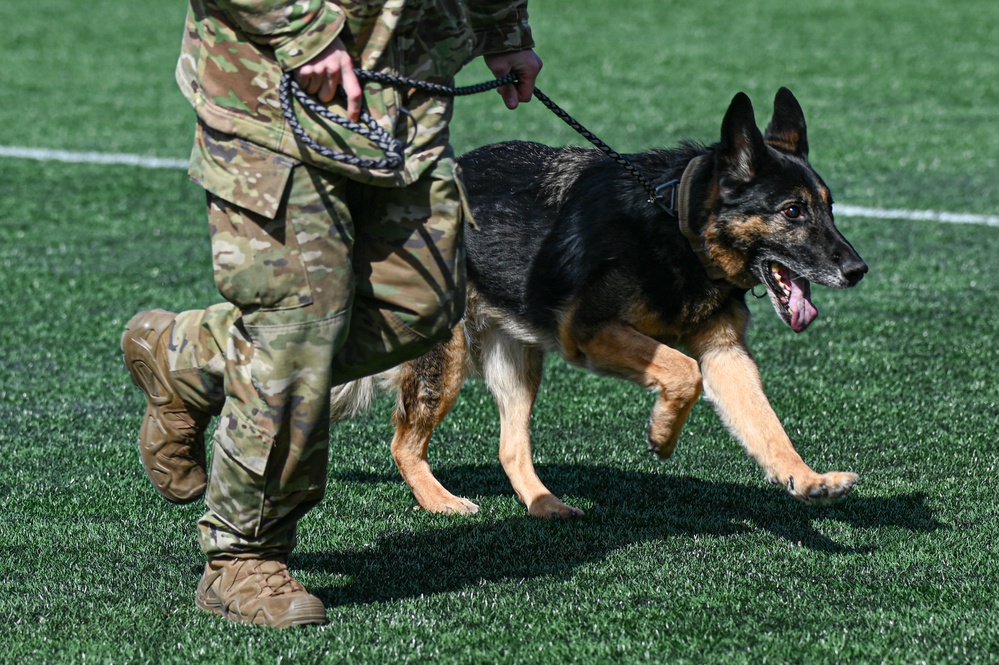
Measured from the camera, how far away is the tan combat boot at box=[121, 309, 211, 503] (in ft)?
12.2

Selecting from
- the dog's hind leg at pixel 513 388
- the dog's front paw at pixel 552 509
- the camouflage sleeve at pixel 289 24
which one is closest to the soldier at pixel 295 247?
the camouflage sleeve at pixel 289 24

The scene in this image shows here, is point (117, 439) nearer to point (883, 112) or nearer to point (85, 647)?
point (85, 647)

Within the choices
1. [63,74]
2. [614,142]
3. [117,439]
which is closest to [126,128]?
[63,74]

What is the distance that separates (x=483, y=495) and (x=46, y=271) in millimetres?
4380

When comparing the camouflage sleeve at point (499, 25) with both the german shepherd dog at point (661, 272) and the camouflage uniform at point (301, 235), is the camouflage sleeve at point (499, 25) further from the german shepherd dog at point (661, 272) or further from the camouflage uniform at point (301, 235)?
the german shepherd dog at point (661, 272)

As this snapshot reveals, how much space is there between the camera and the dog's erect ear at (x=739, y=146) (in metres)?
4.35

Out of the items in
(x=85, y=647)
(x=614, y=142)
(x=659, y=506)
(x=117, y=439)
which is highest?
(x=85, y=647)

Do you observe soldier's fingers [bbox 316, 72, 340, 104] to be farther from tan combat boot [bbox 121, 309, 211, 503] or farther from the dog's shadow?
the dog's shadow

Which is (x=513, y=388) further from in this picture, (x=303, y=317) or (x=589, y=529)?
(x=303, y=317)

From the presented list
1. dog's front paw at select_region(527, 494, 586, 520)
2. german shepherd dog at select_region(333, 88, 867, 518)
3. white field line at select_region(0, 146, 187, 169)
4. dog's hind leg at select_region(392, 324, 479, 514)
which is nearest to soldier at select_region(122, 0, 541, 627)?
german shepherd dog at select_region(333, 88, 867, 518)

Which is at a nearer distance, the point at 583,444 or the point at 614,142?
the point at 583,444

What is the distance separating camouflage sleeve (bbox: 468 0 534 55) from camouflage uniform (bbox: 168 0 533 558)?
354mm

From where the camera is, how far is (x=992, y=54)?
15781 mm

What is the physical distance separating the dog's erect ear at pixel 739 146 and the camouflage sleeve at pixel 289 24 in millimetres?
1679
